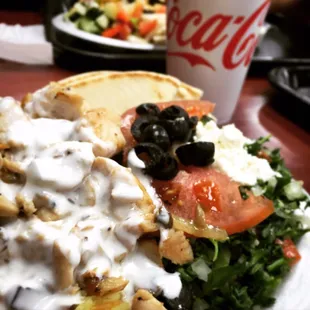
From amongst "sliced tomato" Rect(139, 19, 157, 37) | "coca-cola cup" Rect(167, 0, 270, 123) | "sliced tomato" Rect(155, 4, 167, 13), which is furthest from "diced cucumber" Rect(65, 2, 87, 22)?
"coca-cola cup" Rect(167, 0, 270, 123)

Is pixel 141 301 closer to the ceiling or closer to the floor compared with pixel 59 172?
closer to the floor

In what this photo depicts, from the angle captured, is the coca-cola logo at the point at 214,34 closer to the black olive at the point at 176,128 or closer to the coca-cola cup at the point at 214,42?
the coca-cola cup at the point at 214,42

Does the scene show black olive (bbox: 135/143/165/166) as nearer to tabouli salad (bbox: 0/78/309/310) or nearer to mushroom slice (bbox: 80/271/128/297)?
tabouli salad (bbox: 0/78/309/310)

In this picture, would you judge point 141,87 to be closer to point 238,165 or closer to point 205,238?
point 238,165

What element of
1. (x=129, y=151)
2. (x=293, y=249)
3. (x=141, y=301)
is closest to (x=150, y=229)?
(x=141, y=301)

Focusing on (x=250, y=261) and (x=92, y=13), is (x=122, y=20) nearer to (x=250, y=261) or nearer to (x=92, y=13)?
(x=92, y=13)

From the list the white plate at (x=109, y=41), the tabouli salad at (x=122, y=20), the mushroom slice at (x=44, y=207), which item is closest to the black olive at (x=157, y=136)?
the mushroom slice at (x=44, y=207)
